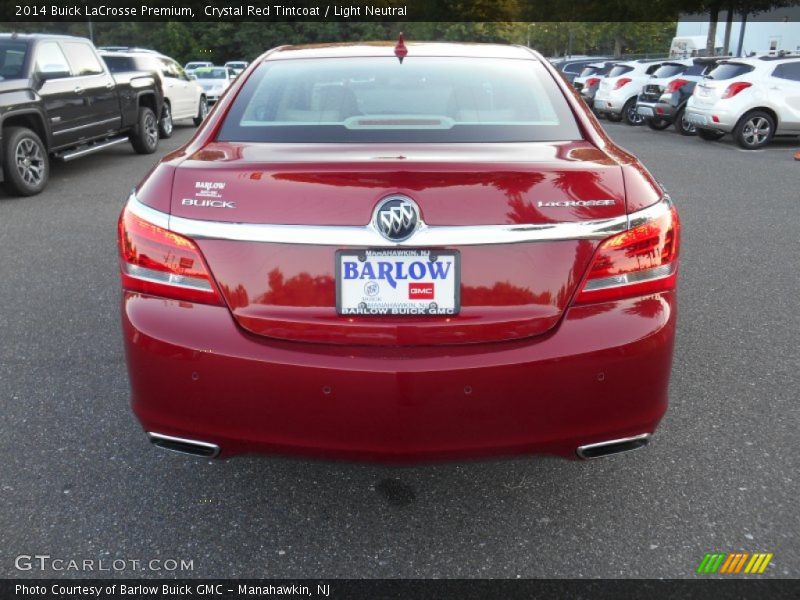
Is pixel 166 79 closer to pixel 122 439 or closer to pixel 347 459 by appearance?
pixel 122 439

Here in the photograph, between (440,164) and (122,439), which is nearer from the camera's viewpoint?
(440,164)

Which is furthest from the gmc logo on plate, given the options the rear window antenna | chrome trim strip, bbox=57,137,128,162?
chrome trim strip, bbox=57,137,128,162

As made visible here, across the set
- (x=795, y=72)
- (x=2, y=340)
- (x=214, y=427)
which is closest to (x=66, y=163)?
(x=2, y=340)

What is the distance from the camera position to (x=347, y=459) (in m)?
2.35

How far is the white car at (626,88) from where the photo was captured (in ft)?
66.4

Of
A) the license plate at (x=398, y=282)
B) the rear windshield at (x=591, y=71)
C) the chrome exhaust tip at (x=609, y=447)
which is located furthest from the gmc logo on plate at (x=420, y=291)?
the rear windshield at (x=591, y=71)

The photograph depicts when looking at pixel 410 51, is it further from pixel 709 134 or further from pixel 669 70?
pixel 669 70

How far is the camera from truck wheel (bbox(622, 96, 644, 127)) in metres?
20.1

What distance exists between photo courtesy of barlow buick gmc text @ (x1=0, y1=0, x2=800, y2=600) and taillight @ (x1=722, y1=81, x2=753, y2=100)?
463 inches

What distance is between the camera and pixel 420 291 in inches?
87.7

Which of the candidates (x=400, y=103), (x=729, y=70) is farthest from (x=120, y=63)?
(x=400, y=103)

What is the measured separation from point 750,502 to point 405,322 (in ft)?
5.19

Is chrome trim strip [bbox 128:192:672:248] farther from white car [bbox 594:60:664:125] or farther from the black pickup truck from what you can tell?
white car [bbox 594:60:664:125]

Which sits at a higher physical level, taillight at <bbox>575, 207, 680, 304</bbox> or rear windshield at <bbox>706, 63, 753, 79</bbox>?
taillight at <bbox>575, 207, 680, 304</bbox>
